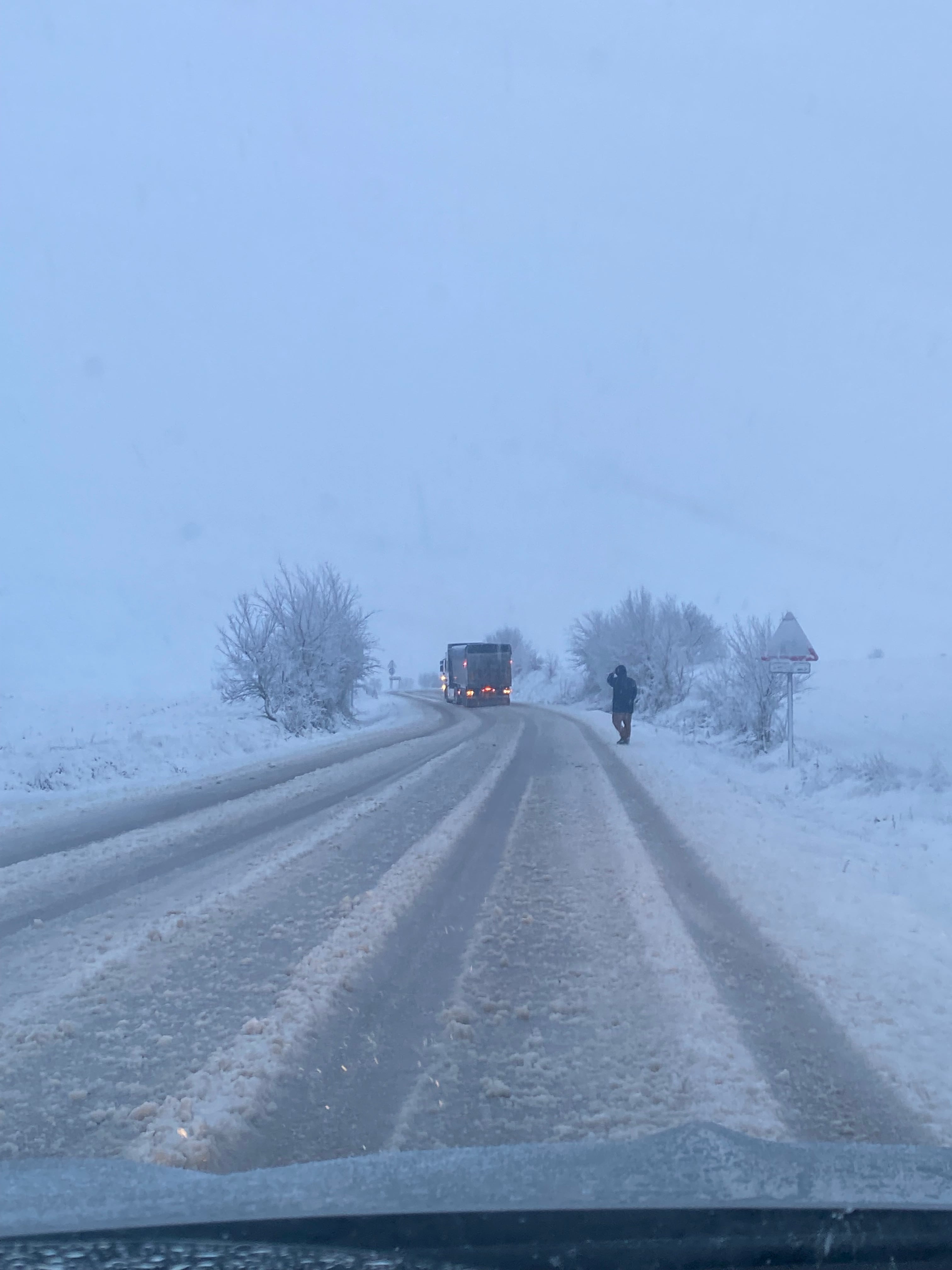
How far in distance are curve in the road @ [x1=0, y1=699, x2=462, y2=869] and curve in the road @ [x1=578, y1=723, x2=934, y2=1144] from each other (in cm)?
623

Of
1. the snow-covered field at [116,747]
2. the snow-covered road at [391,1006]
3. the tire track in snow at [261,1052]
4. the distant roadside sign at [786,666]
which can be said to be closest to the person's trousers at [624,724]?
the distant roadside sign at [786,666]

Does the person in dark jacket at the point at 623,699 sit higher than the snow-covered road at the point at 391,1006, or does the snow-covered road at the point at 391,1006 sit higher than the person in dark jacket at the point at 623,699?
the person in dark jacket at the point at 623,699

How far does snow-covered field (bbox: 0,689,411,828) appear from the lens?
1434cm

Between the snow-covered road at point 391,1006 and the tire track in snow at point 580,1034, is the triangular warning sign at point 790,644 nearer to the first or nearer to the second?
the snow-covered road at point 391,1006

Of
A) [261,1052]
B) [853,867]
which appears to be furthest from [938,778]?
[261,1052]

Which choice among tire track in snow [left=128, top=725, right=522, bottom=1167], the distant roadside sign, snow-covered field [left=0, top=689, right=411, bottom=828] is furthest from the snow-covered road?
the distant roadside sign

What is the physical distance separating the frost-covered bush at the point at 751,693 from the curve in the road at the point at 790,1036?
15000mm

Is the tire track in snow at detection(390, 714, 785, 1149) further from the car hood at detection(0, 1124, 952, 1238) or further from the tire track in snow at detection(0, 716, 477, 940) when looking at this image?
the tire track in snow at detection(0, 716, 477, 940)

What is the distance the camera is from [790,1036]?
15.6ft

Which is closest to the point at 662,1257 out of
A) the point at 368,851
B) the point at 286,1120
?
the point at 286,1120

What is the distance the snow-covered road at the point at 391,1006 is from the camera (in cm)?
383

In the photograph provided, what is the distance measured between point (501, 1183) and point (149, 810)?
34.5ft

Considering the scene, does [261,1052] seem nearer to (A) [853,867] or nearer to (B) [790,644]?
(A) [853,867]

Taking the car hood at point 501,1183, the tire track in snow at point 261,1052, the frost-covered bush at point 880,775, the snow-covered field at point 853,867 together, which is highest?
the frost-covered bush at point 880,775
